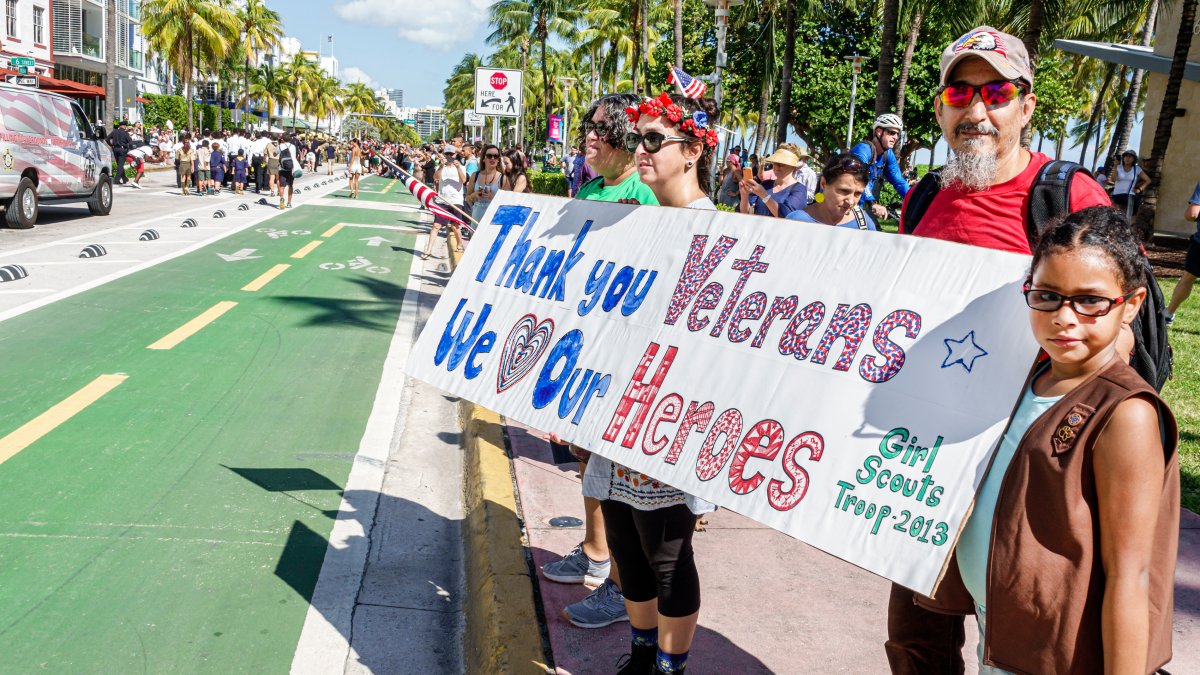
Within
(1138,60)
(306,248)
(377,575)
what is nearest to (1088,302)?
(377,575)

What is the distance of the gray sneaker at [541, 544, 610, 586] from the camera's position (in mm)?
4051

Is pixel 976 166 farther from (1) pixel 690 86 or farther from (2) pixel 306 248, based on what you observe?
(2) pixel 306 248

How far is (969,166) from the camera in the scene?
2.49 meters

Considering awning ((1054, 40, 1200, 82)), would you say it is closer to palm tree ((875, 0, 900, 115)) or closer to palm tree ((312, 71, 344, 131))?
palm tree ((875, 0, 900, 115))

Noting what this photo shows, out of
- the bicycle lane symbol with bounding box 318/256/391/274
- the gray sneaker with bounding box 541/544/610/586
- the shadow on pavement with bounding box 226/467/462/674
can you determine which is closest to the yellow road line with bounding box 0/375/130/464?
the shadow on pavement with bounding box 226/467/462/674

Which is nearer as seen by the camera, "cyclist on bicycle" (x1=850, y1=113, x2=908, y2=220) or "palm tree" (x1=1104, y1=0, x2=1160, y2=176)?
"cyclist on bicycle" (x1=850, y1=113, x2=908, y2=220)

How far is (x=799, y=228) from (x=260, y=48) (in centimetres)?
8666

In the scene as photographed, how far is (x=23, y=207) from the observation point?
15555 millimetres

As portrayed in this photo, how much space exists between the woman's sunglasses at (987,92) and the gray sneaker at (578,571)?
2386mm

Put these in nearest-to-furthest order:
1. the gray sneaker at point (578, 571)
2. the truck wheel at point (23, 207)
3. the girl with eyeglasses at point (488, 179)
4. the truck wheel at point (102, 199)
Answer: the gray sneaker at point (578, 571)
the girl with eyeglasses at point (488, 179)
the truck wheel at point (23, 207)
the truck wheel at point (102, 199)

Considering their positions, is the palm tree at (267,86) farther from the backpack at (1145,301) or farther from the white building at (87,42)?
the backpack at (1145,301)

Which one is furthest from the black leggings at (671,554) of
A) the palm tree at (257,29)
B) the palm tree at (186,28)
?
the palm tree at (257,29)

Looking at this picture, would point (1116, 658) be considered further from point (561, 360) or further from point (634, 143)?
point (634, 143)

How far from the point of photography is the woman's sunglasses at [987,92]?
2.46 meters
